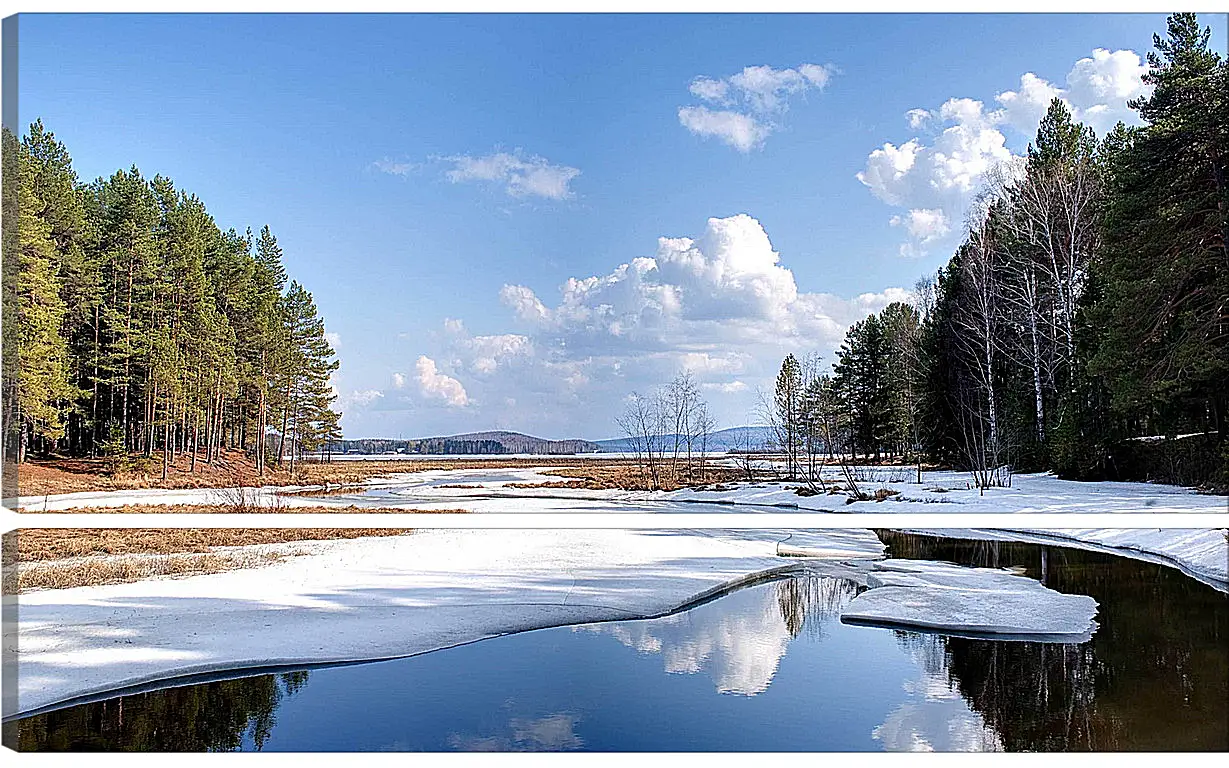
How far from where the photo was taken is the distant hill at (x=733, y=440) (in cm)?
383

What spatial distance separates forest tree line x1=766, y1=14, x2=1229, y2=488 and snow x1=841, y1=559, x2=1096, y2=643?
0.77 meters

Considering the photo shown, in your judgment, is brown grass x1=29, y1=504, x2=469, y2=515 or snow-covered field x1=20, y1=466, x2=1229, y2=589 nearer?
brown grass x1=29, y1=504, x2=469, y2=515

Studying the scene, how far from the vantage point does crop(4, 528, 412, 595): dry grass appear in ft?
13.2

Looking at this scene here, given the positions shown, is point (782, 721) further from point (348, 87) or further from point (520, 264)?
point (348, 87)

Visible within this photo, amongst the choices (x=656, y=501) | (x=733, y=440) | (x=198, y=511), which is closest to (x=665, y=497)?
(x=656, y=501)

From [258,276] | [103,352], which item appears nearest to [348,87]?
[258,276]

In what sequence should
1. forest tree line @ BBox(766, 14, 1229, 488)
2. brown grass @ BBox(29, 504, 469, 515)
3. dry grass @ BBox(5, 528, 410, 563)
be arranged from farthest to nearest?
1. dry grass @ BBox(5, 528, 410, 563)
2. forest tree line @ BBox(766, 14, 1229, 488)
3. brown grass @ BBox(29, 504, 469, 515)

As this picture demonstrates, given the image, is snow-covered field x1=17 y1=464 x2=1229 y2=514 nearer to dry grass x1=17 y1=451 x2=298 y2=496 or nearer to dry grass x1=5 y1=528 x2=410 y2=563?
dry grass x1=17 y1=451 x2=298 y2=496

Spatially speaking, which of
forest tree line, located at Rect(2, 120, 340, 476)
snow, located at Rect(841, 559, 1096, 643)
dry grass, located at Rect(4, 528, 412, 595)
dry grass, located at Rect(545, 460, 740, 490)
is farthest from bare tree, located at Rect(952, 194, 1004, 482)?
dry grass, located at Rect(4, 528, 412, 595)

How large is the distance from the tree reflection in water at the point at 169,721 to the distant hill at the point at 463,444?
91cm

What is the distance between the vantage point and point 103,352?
511 centimetres

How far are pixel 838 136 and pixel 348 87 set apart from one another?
5.68 feet

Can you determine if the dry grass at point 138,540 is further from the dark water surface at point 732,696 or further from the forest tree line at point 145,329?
the dark water surface at point 732,696

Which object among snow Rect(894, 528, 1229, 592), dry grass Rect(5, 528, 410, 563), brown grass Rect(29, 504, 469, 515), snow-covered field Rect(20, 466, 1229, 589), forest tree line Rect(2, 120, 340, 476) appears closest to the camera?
brown grass Rect(29, 504, 469, 515)
